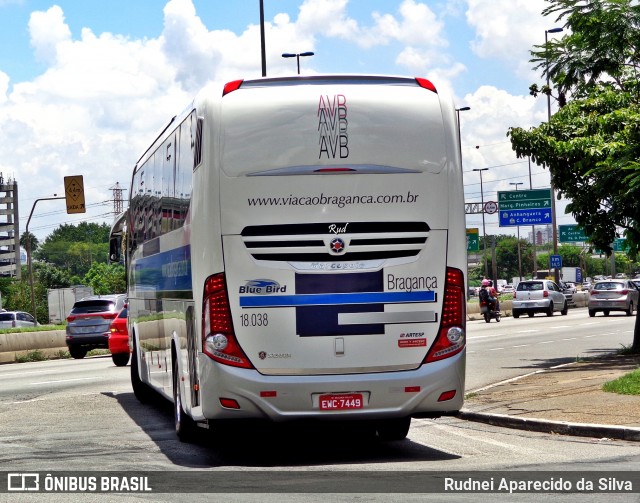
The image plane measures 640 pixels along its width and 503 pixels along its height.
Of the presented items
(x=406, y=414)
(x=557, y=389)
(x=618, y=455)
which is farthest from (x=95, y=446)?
(x=557, y=389)

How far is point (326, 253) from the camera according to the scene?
434 inches

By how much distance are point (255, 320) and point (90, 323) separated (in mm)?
22361

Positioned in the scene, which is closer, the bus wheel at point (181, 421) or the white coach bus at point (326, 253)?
the white coach bus at point (326, 253)

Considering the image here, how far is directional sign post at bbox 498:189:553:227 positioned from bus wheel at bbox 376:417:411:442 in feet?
171

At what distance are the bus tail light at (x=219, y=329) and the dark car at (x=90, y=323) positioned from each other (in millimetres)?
21514

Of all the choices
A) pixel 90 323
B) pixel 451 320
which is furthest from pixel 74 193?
pixel 451 320

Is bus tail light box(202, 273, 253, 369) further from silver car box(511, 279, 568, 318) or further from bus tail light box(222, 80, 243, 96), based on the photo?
silver car box(511, 279, 568, 318)

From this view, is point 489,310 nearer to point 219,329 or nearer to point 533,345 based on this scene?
point 533,345

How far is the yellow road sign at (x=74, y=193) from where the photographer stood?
1668 inches

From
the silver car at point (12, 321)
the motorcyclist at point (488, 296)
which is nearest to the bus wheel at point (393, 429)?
the motorcyclist at point (488, 296)

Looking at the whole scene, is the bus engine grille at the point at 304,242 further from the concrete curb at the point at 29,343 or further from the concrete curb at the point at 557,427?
the concrete curb at the point at 29,343

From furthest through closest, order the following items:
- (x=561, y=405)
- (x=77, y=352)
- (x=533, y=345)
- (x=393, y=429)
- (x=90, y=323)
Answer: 1. (x=77, y=352)
2. (x=90, y=323)
3. (x=533, y=345)
4. (x=561, y=405)
5. (x=393, y=429)

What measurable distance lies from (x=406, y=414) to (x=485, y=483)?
6.20 ft

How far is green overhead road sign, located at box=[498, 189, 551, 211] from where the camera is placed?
6431 cm
